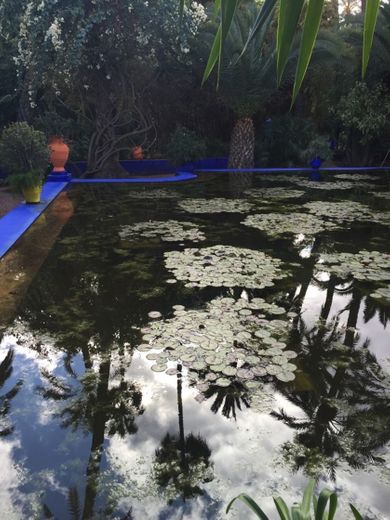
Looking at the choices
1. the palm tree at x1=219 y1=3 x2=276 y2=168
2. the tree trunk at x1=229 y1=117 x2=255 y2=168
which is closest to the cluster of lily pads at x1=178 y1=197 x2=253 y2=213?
the palm tree at x1=219 y1=3 x2=276 y2=168

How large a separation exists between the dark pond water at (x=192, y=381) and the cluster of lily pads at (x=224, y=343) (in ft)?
0.05

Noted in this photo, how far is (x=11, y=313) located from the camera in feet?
12.8

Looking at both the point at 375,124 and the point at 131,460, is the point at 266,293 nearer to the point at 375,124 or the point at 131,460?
the point at 131,460

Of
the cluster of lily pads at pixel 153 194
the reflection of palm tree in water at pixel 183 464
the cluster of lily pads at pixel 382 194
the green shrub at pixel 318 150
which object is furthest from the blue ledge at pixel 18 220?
the green shrub at pixel 318 150

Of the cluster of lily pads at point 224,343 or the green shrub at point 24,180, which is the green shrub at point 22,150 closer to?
the green shrub at point 24,180

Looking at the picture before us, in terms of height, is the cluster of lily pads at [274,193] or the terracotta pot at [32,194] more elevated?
the terracotta pot at [32,194]

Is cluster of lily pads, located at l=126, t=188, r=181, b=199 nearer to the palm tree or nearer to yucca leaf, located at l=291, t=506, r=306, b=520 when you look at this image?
the palm tree

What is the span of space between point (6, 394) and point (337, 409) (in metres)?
2.04

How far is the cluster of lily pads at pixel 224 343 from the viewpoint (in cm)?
295

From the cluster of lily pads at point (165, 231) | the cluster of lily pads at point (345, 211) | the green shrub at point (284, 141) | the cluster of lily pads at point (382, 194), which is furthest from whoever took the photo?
the green shrub at point (284, 141)

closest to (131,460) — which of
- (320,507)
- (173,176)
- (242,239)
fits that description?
(320,507)

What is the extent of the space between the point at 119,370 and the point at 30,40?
32.2 ft

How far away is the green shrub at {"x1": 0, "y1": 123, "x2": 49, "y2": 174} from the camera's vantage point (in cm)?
839

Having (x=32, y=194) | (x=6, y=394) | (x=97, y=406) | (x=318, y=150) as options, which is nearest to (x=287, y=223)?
(x=32, y=194)
